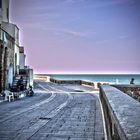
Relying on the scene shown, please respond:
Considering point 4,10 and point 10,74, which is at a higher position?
point 4,10

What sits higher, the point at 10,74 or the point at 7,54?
the point at 7,54

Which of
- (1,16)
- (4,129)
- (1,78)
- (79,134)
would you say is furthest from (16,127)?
(1,16)

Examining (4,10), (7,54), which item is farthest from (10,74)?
(4,10)

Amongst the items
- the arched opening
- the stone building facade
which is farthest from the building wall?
the arched opening

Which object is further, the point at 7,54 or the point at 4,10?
the point at 4,10

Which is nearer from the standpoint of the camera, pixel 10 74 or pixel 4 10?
pixel 10 74

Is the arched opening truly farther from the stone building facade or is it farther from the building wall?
the building wall

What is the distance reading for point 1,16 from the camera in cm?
3262

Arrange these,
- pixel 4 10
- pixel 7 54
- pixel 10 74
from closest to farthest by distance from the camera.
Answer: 1. pixel 7 54
2. pixel 10 74
3. pixel 4 10

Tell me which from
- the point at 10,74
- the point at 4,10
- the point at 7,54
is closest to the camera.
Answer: the point at 7,54

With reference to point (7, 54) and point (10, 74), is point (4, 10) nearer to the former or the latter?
point (7, 54)

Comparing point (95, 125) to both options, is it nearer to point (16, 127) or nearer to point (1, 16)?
point (16, 127)

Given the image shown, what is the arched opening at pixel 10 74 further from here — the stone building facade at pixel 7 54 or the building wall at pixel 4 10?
the building wall at pixel 4 10

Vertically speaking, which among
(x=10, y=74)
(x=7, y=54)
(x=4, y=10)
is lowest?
(x=10, y=74)
